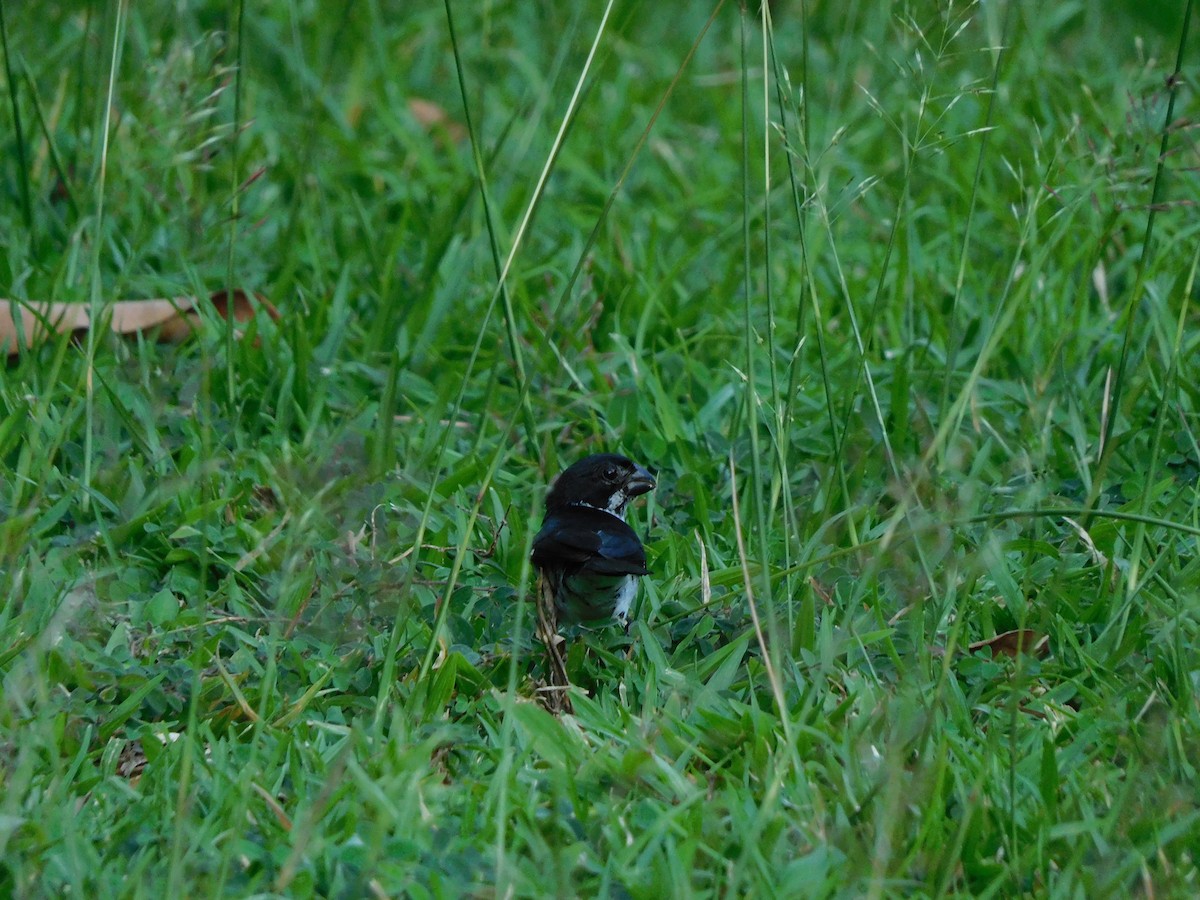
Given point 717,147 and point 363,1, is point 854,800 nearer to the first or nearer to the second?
point 717,147

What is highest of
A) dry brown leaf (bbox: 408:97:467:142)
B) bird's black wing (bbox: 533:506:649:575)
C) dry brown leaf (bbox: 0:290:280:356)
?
bird's black wing (bbox: 533:506:649:575)

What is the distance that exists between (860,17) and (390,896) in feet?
16.2

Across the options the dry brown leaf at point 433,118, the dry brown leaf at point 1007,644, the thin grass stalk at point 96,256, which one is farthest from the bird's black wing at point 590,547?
the dry brown leaf at point 433,118

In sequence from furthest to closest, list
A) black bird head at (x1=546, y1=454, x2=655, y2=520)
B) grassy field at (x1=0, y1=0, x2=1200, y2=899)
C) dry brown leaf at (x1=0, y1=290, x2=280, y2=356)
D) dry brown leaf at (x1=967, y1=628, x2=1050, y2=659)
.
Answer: dry brown leaf at (x1=0, y1=290, x2=280, y2=356) < black bird head at (x1=546, y1=454, x2=655, y2=520) < dry brown leaf at (x1=967, y1=628, x2=1050, y2=659) < grassy field at (x1=0, y1=0, x2=1200, y2=899)

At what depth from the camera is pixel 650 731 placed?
100 inches

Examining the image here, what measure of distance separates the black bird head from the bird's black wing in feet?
0.52

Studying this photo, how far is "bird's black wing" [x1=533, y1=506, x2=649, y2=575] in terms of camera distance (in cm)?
275

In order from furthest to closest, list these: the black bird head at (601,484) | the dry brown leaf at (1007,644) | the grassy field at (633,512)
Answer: the black bird head at (601,484)
the dry brown leaf at (1007,644)
the grassy field at (633,512)

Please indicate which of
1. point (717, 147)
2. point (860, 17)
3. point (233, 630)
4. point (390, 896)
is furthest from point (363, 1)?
point (390, 896)

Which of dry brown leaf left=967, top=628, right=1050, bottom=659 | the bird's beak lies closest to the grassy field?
dry brown leaf left=967, top=628, right=1050, bottom=659

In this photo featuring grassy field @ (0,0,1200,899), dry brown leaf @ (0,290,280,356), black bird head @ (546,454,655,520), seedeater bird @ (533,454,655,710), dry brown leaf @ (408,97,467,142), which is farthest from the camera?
dry brown leaf @ (408,97,467,142)

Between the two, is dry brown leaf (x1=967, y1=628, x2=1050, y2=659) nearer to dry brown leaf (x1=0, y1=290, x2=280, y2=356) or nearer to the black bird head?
the black bird head

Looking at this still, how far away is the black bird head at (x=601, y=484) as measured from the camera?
10.1 feet

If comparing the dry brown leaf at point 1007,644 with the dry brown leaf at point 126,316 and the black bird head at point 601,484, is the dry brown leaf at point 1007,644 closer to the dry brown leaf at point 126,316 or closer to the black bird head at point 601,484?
the black bird head at point 601,484
